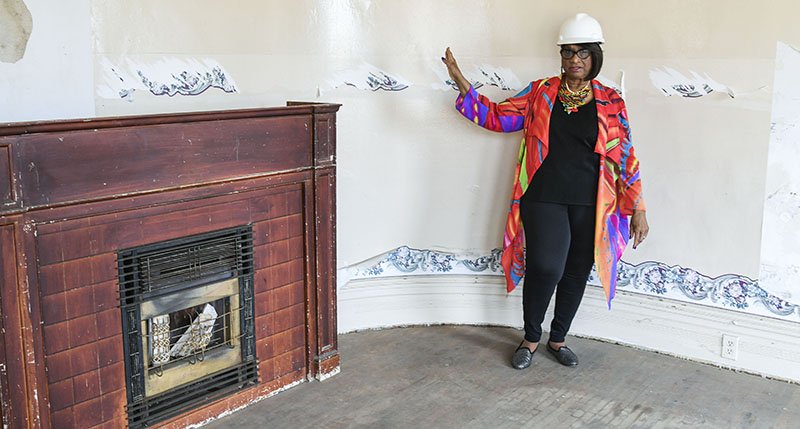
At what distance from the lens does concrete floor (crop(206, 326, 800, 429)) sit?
9.90ft

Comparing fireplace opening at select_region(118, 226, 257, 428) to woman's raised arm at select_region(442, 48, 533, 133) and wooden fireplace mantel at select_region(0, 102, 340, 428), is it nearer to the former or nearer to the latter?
wooden fireplace mantel at select_region(0, 102, 340, 428)

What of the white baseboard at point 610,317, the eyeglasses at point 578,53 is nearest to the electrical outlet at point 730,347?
the white baseboard at point 610,317

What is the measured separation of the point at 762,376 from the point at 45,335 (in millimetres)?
2963

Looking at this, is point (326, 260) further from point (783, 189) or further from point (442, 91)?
point (783, 189)

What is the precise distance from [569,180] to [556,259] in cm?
36

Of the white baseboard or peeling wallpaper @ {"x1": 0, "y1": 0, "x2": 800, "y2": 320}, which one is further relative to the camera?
the white baseboard

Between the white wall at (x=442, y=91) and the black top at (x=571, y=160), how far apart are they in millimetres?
430

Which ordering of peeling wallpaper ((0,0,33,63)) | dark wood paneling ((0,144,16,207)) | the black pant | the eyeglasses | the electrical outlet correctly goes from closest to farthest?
dark wood paneling ((0,144,16,207)) → peeling wallpaper ((0,0,33,63)) → the eyeglasses → the black pant → the electrical outlet

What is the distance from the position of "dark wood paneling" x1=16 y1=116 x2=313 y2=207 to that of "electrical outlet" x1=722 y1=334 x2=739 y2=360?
2073mm

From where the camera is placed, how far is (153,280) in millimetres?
2697

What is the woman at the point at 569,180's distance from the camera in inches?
131

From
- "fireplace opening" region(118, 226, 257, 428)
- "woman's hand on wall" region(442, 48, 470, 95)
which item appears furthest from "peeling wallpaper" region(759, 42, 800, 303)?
"fireplace opening" region(118, 226, 257, 428)

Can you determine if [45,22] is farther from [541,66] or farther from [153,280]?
[541,66]

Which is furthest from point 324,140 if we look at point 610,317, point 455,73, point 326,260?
point 610,317
